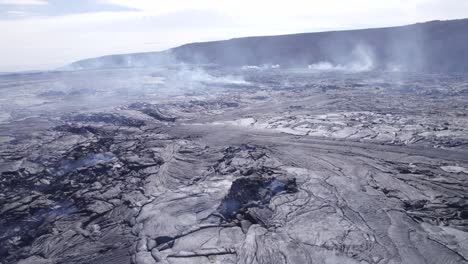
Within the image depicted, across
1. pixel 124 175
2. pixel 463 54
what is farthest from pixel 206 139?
pixel 463 54

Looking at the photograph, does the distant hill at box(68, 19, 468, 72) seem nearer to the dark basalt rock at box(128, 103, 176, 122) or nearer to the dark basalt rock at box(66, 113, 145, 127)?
the dark basalt rock at box(128, 103, 176, 122)

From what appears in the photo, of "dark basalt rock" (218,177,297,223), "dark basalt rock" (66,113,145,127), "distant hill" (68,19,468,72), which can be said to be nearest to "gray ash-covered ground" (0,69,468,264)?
"dark basalt rock" (218,177,297,223)

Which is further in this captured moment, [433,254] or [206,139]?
[206,139]

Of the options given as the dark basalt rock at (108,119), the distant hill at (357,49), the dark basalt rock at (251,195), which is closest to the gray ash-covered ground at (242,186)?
the dark basalt rock at (251,195)

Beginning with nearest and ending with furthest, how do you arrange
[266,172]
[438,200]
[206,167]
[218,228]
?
[218,228] < [438,200] < [266,172] < [206,167]

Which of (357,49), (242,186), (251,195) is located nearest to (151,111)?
(242,186)

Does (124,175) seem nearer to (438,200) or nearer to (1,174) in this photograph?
(1,174)
